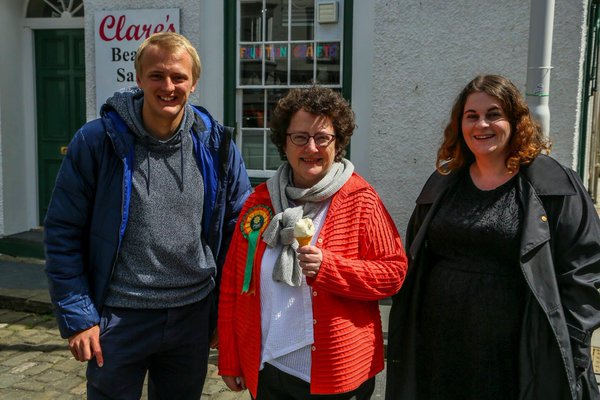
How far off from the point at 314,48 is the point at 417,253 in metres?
3.89

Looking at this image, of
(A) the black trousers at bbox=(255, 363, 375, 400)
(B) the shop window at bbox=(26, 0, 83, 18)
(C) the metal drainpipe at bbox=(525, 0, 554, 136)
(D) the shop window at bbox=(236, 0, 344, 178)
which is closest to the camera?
(A) the black trousers at bbox=(255, 363, 375, 400)

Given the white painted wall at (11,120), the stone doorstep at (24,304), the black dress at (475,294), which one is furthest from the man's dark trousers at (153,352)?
the white painted wall at (11,120)

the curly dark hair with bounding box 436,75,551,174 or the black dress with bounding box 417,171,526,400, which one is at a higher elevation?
the curly dark hair with bounding box 436,75,551,174

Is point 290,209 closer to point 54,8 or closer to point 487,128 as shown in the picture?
point 487,128

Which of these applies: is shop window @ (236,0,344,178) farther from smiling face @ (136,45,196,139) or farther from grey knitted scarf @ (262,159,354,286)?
grey knitted scarf @ (262,159,354,286)

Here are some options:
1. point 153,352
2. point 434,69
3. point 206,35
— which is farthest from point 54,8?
point 153,352

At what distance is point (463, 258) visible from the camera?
2.37 metres

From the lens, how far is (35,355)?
464 centimetres

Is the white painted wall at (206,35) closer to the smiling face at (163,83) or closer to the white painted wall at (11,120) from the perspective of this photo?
the white painted wall at (11,120)

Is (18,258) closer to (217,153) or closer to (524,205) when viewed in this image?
(217,153)

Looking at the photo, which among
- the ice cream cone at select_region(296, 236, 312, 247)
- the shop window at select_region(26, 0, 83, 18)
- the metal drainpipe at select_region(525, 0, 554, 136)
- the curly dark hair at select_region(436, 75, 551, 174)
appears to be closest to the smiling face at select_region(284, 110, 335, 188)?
the ice cream cone at select_region(296, 236, 312, 247)

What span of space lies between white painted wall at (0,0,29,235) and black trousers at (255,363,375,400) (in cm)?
595

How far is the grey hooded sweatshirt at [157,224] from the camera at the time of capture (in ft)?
7.89

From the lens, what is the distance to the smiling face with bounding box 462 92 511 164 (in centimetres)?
230
